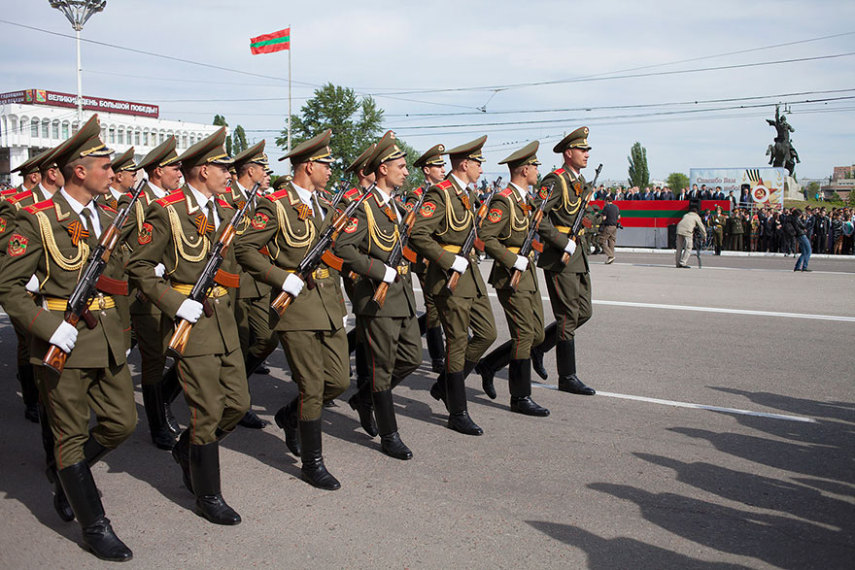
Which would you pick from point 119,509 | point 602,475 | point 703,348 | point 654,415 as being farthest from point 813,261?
point 119,509

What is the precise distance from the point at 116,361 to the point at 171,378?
6.81ft

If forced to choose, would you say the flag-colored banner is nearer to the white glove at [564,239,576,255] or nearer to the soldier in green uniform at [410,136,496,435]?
the white glove at [564,239,576,255]

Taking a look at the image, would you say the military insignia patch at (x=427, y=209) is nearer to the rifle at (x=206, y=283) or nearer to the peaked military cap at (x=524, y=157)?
the peaked military cap at (x=524, y=157)

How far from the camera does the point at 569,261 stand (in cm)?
741

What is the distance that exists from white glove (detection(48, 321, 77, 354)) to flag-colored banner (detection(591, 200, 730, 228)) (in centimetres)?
2511

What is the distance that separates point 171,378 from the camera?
6.21 metres

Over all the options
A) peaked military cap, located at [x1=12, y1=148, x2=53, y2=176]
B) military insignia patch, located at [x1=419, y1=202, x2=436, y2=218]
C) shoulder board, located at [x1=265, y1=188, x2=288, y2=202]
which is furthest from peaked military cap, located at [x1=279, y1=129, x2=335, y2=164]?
peaked military cap, located at [x1=12, y1=148, x2=53, y2=176]

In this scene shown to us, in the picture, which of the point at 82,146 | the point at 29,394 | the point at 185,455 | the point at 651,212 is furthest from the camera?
the point at 651,212

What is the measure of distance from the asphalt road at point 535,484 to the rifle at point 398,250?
3.63 ft

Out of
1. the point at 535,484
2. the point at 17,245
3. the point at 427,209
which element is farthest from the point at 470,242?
the point at 17,245

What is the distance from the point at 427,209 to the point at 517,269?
3.15 ft

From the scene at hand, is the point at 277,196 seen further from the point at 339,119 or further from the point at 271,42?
the point at 339,119

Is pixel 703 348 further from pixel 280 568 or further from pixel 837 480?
pixel 280 568

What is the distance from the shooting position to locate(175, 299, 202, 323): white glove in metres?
4.23
